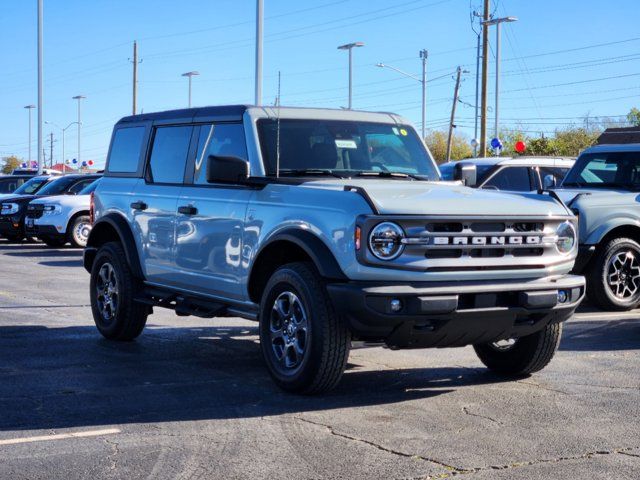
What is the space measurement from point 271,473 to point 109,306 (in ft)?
15.6

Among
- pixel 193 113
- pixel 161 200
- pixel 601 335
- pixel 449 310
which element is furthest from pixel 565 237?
pixel 161 200

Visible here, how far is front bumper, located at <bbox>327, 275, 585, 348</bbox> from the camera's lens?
623cm

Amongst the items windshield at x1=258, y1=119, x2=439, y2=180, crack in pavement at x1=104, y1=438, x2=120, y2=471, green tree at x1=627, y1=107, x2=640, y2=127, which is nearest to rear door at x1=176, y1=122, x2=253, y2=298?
windshield at x1=258, y1=119, x2=439, y2=180

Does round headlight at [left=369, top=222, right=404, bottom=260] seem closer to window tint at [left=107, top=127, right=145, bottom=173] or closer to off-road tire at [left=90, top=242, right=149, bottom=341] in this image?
off-road tire at [left=90, top=242, right=149, bottom=341]

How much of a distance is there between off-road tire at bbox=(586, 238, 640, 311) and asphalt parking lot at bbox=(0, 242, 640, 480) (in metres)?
1.85

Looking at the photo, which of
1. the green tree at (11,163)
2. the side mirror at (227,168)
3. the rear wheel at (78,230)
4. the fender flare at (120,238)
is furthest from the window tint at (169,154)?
the green tree at (11,163)

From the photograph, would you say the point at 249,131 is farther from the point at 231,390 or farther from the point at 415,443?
the point at 415,443

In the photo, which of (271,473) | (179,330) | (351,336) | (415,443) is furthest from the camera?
(179,330)

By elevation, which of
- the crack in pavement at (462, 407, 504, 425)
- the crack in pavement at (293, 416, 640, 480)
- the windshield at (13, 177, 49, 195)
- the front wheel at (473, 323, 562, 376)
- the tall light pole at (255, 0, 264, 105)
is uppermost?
the tall light pole at (255, 0, 264, 105)

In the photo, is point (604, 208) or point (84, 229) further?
point (84, 229)

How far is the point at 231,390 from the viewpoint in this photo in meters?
6.99

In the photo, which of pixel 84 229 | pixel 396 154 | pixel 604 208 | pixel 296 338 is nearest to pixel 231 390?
pixel 296 338

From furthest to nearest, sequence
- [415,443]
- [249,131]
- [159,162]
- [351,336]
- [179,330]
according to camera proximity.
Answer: [179,330]
[159,162]
[249,131]
[351,336]
[415,443]

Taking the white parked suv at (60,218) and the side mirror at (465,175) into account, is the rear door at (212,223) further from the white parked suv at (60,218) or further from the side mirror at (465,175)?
the white parked suv at (60,218)
